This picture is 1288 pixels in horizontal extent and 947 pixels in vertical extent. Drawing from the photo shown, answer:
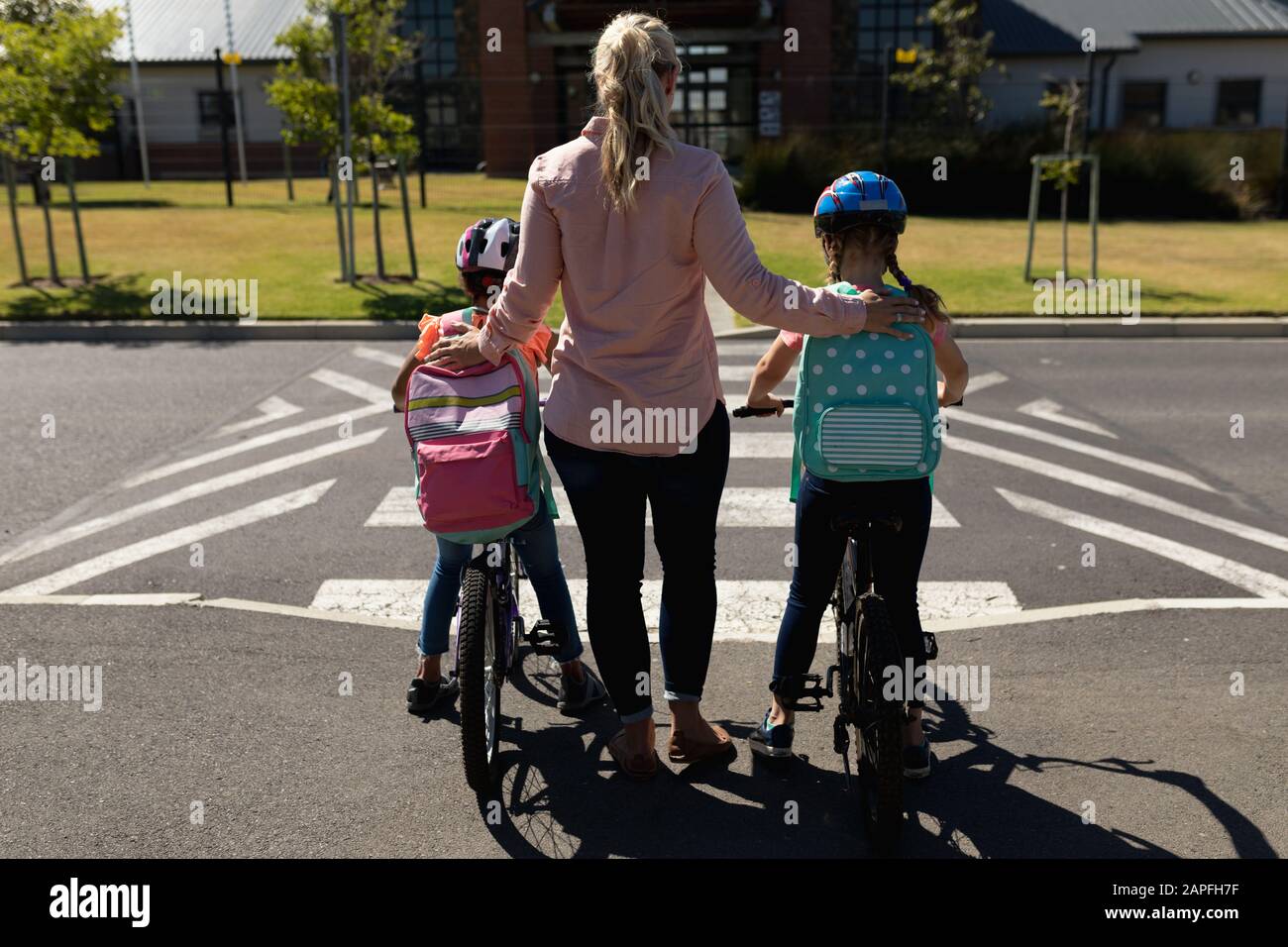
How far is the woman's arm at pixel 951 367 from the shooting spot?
3.47 meters

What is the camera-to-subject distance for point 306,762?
12.7 ft

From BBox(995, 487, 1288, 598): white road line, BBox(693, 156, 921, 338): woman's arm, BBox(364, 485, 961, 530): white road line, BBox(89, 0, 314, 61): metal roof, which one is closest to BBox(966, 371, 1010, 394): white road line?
BBox(995, 487, 1288, 598): white road line

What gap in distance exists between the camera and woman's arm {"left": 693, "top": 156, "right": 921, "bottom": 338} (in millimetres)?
3125

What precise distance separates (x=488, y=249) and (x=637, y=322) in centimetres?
82

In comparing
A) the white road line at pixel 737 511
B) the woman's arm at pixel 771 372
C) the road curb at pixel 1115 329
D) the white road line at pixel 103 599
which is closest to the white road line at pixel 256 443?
the white road line at pixel 737 511

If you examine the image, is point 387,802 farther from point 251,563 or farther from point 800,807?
point 251,563

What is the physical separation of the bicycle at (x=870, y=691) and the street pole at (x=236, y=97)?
97.8 feet

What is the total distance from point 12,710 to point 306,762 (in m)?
1.21

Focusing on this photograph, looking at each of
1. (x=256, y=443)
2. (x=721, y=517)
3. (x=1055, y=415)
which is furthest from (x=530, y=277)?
(x=1055, y=415)

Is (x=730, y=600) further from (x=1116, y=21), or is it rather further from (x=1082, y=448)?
(x=1116, y=21)

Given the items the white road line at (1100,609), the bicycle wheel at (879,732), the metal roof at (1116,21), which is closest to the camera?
the bicycle wheel at (879,732)

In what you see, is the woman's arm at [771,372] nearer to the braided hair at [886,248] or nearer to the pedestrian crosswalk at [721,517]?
the braided hair at [886,248]

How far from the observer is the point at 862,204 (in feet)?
10.9

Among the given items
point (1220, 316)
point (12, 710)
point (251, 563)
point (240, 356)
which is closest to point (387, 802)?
point (12, 710)
